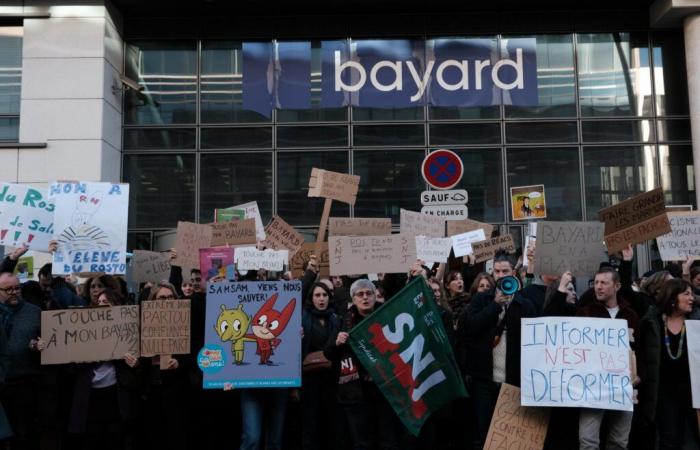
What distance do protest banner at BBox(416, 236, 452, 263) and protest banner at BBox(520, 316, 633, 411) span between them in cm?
276

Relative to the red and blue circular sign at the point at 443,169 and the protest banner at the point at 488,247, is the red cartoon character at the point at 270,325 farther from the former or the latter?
the protest banner at the point at 488,247

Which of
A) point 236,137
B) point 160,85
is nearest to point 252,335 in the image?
point 236,137

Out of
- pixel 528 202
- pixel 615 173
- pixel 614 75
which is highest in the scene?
pixel 614 75

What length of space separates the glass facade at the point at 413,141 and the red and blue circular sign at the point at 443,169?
525 cm

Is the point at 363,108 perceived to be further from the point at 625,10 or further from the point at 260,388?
the point at 260,388

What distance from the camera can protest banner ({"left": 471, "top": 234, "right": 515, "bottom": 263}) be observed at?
10.5 m

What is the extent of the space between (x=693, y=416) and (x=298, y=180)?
9996mm

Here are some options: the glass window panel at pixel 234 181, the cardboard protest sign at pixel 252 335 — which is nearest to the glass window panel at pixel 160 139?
the glass window panel at pixel 234 181

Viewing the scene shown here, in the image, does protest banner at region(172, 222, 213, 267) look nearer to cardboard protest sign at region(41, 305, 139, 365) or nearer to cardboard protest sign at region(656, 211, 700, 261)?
cardboard protest sign at region(41, 305, 139, 365)

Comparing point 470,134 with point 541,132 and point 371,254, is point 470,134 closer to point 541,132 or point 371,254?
point 541,132

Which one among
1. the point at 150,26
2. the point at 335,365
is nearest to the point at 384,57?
the point at 150,26

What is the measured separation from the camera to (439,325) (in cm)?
723

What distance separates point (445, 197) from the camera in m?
9.89

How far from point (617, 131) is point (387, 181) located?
15.6 ft
